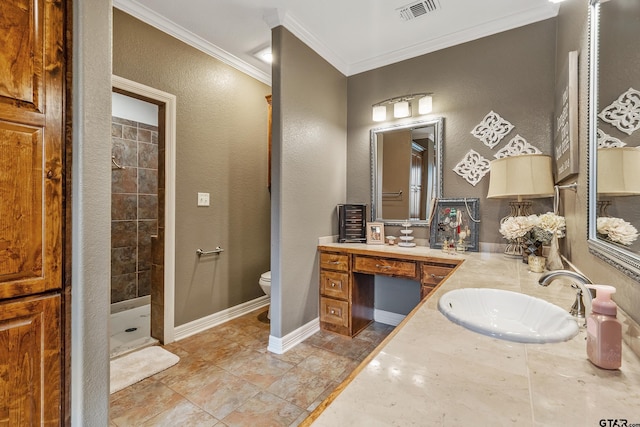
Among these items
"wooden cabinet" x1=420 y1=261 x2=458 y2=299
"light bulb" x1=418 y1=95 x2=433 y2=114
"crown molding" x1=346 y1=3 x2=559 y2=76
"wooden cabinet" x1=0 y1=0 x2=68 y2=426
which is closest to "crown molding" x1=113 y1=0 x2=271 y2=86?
"crown molding" x1=346 y1=3 x2=559 y2=76

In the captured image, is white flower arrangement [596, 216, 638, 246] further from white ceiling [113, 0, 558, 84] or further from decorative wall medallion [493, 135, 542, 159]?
white ceiling [113, 0, 558, 84]

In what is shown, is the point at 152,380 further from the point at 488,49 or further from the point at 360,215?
the point at 488,49

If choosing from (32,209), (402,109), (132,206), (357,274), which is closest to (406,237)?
(357,274)

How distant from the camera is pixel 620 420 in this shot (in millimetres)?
463

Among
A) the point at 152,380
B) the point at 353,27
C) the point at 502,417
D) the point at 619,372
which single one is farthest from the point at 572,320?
the point at 353,27

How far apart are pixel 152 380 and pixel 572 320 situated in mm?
2275

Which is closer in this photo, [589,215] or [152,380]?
[589,215]

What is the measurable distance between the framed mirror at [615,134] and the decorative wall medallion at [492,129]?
47.9 inches

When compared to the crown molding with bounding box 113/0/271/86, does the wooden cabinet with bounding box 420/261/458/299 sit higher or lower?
lower

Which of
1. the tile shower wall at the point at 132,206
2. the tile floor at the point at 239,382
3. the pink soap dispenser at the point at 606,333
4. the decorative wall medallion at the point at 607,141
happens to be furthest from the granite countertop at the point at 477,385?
the tile shower wall at the point at 132,206

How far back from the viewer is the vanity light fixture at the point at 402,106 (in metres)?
2.60

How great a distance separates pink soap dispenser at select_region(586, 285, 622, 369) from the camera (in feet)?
1.93

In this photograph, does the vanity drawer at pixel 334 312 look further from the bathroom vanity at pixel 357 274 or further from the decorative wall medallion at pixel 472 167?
the decorative wall medallion at pixel 472 167

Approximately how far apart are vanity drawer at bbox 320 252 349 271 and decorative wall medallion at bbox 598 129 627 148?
1.79 m
